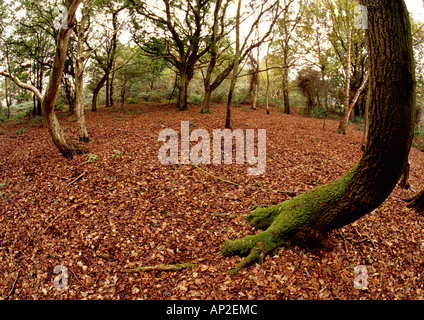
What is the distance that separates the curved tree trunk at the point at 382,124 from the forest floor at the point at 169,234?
0.50m

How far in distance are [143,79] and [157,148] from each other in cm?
1534

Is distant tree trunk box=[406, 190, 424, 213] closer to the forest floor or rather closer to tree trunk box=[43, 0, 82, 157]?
the forest floor

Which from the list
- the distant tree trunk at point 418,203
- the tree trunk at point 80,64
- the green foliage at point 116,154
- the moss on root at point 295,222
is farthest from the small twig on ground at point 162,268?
the tree trunk at point 80,64

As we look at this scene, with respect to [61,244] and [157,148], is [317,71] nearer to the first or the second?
[157,148]

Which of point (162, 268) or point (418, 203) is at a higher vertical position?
point (418, 203)

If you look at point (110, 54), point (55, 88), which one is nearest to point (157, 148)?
point (55, 88)

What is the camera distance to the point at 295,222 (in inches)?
129

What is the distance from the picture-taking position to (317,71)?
747 inches

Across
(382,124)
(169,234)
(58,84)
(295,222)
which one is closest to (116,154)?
(58,84)

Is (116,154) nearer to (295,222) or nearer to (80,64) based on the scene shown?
(80,64)

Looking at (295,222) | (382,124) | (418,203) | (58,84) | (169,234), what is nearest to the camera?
(382,124)

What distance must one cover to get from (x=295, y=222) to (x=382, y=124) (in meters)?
1.70

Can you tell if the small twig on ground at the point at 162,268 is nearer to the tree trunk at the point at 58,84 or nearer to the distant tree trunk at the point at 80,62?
the tree trunk at the point at 58,84

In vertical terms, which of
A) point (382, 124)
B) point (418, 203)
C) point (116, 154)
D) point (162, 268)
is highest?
point (382, 124)
